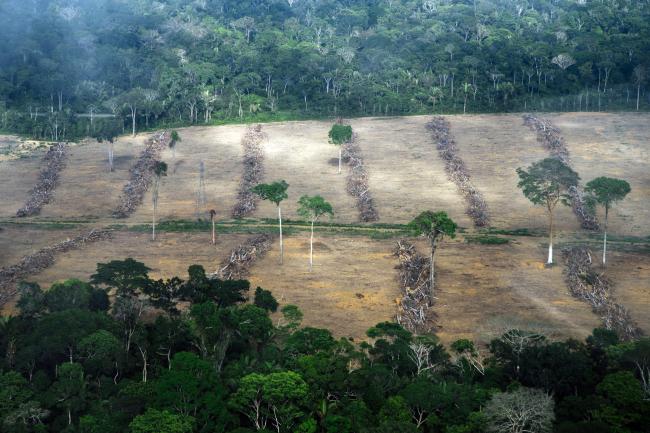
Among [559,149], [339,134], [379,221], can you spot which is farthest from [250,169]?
[559,149]

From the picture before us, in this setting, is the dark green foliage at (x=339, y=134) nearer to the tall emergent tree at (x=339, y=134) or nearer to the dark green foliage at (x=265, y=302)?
the tall emergent tree at (x=339, y=134)

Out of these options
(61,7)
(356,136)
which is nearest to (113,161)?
(356,136)

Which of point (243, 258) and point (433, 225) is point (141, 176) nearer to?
point (243, 258)

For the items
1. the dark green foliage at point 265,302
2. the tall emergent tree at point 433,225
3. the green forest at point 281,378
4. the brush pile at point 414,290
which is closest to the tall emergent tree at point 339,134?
the brush pile at point 414,290

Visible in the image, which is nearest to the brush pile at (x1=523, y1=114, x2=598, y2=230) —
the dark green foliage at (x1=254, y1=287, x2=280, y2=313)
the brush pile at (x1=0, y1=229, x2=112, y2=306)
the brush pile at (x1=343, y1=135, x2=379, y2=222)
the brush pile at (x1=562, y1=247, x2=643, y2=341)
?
the brush pile at (x1=562, y1=247, x2=643, y2=341)

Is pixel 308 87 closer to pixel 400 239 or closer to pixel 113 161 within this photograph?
pixel 113 161

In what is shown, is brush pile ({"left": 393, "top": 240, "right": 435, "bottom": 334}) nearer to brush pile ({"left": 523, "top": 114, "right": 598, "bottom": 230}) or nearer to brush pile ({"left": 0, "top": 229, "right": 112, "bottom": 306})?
brush pile ({"left": 523, "top": 114, "right": 598, "bottom": 230})
